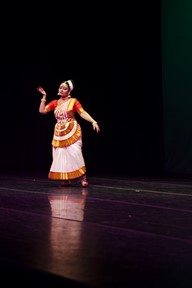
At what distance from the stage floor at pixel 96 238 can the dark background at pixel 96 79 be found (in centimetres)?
253

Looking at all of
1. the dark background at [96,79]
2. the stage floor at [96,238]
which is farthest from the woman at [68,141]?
the dark background at [96,79]

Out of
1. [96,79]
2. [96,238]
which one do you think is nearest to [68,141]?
[96,79]

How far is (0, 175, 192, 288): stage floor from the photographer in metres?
2.29

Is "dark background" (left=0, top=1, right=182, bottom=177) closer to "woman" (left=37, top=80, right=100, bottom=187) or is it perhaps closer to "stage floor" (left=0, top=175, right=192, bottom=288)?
"woman" (left=37, top=80, right=100, bottom=187)

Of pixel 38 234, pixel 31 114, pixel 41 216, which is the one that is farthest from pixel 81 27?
pixel 38 234

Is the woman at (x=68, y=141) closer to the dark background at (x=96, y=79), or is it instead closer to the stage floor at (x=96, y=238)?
the stage floor at (x=96, y=238)

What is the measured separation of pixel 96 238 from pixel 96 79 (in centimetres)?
536

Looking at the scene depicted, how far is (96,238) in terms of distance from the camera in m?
3.08

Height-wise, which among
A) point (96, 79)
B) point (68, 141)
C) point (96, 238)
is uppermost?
point (96, 79)

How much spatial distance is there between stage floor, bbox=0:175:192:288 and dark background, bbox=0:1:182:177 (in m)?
2.53

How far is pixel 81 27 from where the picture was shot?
8133 mm

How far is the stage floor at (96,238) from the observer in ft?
7.51

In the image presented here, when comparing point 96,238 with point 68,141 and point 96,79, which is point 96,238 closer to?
point 68,141

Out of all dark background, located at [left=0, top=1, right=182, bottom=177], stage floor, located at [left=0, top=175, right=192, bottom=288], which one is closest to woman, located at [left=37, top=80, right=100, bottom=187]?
stage floor, located at [left=0, top=175, right=192, bottom=288]
